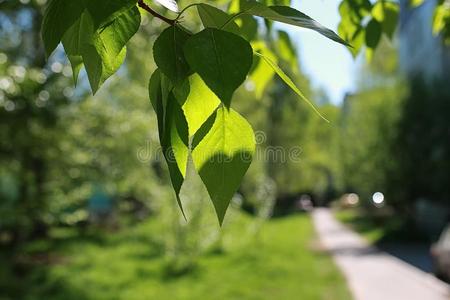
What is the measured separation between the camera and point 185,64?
19.0 inches

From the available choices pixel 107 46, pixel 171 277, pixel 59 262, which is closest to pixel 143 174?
pixel 59 262

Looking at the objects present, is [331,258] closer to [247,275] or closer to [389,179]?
[247,275]

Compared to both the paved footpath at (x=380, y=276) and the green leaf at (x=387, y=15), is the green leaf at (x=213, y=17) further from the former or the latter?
the paved footpath at (x=380, y=276)

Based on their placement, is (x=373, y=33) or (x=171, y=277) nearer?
(x=373, y=33)

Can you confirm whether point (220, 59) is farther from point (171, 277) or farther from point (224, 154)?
point (171, 277)

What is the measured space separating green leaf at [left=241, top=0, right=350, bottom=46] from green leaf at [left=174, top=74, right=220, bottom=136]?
84 mm

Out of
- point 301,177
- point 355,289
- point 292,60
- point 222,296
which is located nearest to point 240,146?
point 292,60

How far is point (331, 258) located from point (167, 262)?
4.12 m

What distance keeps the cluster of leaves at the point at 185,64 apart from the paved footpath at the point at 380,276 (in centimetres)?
734

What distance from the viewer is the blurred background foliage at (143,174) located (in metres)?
7.23

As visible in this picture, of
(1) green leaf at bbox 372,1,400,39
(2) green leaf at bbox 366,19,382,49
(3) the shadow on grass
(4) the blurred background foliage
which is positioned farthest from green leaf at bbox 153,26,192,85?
(3) the shadow on grass

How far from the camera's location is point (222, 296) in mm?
6949

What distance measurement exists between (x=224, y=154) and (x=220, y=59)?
10 centimetres

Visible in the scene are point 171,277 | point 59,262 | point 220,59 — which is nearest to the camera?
point 220,59
